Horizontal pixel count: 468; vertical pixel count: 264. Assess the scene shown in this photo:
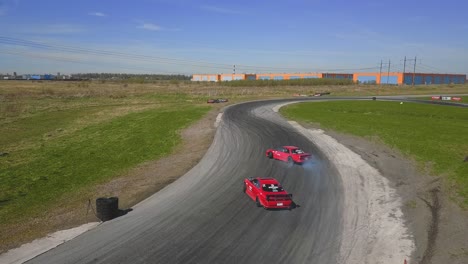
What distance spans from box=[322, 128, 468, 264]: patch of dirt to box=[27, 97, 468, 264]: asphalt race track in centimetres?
364

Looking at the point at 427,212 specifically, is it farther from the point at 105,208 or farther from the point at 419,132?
the point at 419,132

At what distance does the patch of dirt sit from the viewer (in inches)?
573

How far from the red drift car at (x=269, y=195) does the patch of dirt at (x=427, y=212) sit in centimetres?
617

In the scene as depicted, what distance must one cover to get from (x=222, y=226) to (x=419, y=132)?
31164mm

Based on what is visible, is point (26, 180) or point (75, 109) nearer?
point (26, 180)

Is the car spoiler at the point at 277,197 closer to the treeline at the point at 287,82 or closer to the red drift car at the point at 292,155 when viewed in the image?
the red drift car at the point at 292,155

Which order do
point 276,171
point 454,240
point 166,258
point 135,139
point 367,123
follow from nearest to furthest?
point 166,258, point 454,240, point 276,171, point 135,139, point 367,123

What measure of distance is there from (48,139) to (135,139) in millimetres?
11105

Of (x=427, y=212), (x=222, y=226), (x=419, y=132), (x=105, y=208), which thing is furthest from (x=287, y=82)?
(x=105, y=208)

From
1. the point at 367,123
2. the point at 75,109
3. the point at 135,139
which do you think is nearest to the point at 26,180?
the point at 135,139

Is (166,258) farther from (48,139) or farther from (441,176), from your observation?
(48,139)

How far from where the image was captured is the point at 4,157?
34.2 metres

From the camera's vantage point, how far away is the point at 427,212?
18609mm

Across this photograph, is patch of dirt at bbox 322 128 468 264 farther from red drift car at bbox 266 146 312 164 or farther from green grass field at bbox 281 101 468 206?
red drift car at bbox 266 146 312 164
